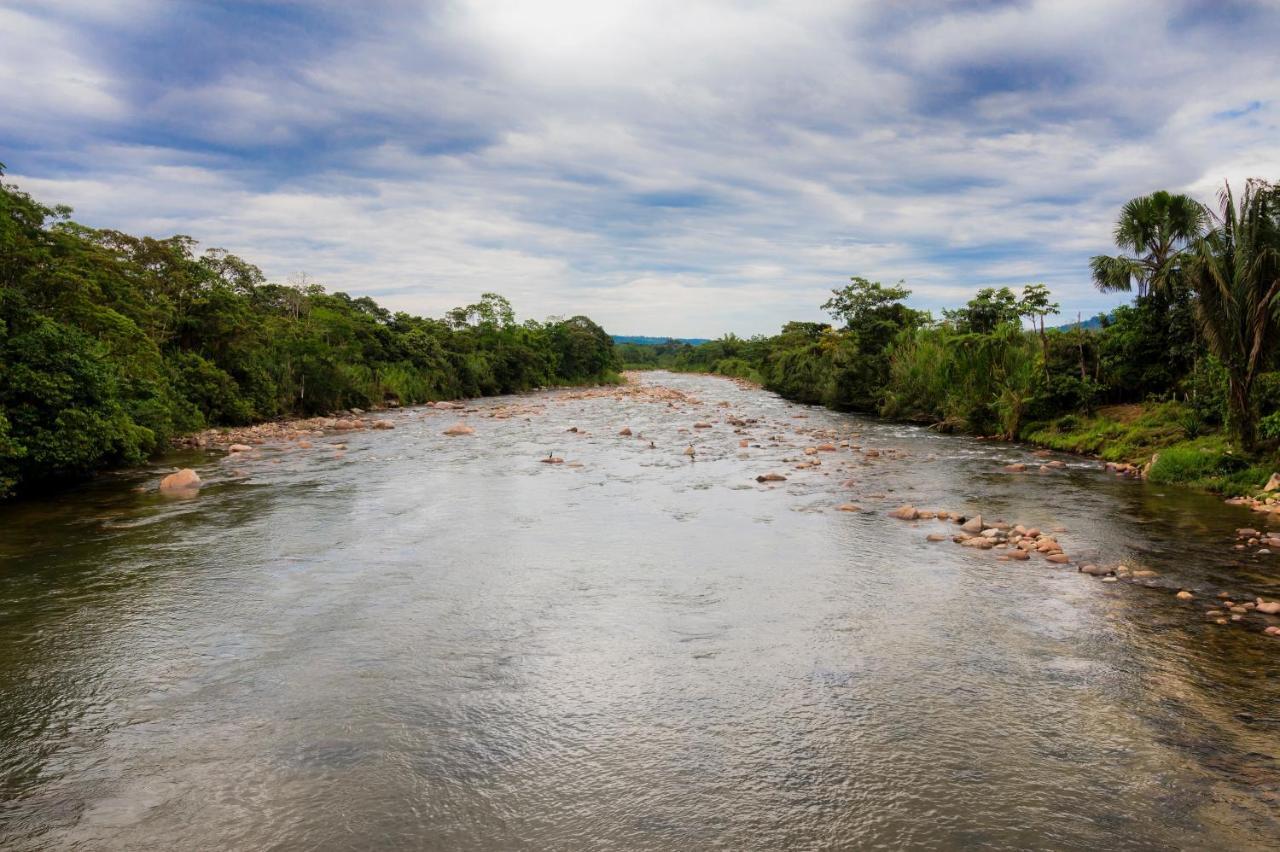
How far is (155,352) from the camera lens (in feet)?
63.4

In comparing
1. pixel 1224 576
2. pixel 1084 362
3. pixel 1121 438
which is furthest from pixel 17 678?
pixel 1084 362

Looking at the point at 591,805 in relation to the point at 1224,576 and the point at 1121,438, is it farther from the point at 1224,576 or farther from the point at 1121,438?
the point at 1121,438

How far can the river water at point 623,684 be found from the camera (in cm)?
428

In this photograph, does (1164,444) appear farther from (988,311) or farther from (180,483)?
(180,483)

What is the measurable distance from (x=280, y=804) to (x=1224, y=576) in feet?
33.7

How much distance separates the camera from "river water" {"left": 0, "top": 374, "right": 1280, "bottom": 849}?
14.0 feet

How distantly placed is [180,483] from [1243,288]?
20600 mm

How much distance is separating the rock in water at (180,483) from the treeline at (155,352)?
1205 mm

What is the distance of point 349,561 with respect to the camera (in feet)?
31.6

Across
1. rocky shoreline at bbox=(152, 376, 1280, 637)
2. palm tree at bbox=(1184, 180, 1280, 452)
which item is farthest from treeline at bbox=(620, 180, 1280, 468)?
rocky shoreline at bbox=(152, 376, 1280, 637)

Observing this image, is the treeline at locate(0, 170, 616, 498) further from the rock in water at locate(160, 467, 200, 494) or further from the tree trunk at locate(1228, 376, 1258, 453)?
the tree trunk at locate(1228, 376, 1258, 453)

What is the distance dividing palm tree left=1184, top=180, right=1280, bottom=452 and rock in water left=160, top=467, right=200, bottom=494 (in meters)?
20.1

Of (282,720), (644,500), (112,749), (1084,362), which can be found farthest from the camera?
(1084,362)

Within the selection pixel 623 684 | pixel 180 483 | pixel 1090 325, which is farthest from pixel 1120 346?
pixel 180 483
